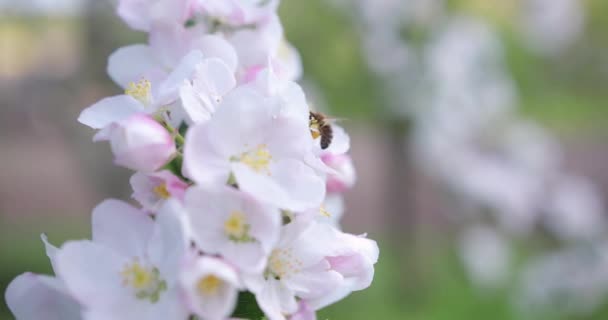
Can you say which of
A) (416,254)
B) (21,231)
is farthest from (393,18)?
(21,231)

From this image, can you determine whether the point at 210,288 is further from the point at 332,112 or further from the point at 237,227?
the point at 332,112

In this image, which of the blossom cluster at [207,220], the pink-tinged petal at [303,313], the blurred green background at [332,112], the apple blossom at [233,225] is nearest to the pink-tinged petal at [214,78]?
the blossom cluster at [207,220]

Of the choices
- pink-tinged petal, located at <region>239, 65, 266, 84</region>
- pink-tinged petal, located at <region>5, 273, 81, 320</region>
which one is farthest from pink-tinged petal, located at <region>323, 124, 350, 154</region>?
pink-tinged petal, located at <region>5, 273, 81, 320</region>

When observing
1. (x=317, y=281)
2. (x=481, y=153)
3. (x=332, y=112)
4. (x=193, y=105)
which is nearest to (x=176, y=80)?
(x=193, y=105)

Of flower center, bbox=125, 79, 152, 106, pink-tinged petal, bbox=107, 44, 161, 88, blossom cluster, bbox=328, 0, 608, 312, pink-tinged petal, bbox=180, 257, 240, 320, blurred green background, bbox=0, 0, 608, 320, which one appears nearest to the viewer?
pink-tinged petal, bbox=180, 257, 240, 320

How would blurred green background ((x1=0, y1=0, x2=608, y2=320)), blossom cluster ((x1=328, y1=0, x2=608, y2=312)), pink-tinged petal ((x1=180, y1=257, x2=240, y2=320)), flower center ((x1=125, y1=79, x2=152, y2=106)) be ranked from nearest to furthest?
pink-tinged petal ((x1=180, y1=257, x2=240, y2=320)) → flower center ((x1=125, y1=79, x2=152, y2=106)) → blurred green background ((x1=0, y1=0, x2=608, y2=320)) → blossom cluster ((x1=328, y1=0, x2=608, y2=312))

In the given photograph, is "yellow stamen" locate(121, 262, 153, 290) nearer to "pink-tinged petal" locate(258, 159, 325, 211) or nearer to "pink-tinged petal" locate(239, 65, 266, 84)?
"pink-tinged petal" locate(258, 159, 325, 211)

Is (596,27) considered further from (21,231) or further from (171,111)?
(171,111)
